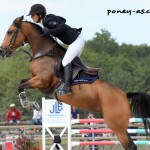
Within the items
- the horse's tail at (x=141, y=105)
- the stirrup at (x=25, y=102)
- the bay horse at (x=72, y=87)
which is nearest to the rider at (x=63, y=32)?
the bay horse at (x=72, y=87)

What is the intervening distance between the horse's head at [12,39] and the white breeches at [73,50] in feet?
2.96

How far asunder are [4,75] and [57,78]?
47862mm

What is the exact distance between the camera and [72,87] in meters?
9.43

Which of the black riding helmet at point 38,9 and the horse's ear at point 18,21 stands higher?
the black riding helmet at point 38,9

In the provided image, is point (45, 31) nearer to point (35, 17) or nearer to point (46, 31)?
point (46, 31)

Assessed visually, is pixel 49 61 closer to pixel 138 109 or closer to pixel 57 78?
pixel 57 78

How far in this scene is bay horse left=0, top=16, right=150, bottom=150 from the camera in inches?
369

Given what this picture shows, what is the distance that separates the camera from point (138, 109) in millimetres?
9820

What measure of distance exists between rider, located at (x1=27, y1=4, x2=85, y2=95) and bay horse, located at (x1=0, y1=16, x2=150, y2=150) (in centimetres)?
24

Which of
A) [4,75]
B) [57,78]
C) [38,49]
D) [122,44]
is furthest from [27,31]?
[122,44]

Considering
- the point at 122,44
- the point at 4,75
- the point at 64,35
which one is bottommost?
the point at 64,35

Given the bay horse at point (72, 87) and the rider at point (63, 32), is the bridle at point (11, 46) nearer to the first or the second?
the bay horse at point (72, 87)

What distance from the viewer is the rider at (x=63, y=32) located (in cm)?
921

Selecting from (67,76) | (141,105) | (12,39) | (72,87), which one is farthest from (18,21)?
(141,105)
